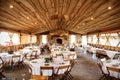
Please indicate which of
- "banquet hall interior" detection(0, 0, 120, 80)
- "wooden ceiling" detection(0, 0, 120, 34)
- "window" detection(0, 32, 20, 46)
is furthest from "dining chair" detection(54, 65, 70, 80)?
"window" detection(0, 32, 20, 46)

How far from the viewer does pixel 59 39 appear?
2294 centimetres

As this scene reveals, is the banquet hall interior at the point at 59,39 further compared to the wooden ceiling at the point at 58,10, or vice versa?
the wooden ceiling at the point at 58,10

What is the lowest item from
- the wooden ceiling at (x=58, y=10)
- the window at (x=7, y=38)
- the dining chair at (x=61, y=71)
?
the dining chair at (x=61, y=71)

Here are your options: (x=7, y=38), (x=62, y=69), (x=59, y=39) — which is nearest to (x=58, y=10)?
(x=62, y=69)

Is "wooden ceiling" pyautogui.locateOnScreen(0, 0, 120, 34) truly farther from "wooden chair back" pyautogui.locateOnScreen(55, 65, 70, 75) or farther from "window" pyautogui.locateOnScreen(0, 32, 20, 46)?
"window" pyautogui.locateOnScreen(0, 32, 20, 46)

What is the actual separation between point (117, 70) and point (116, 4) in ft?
8.84

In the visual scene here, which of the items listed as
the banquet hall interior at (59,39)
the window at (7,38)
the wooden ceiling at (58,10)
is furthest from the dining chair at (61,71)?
the window at (7,38)

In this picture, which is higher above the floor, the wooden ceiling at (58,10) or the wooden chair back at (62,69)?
the wooden ceiling at (58,10)

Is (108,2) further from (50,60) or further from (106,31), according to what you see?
(106,31)

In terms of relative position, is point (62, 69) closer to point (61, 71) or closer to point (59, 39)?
point (61, 71)

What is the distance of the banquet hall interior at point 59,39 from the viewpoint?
492cm

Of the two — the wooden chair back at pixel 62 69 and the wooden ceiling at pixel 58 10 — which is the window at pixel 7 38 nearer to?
the wooden ceiling at pixel 58 10

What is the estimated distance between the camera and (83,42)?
22.1 m

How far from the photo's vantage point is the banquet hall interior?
194 inches
